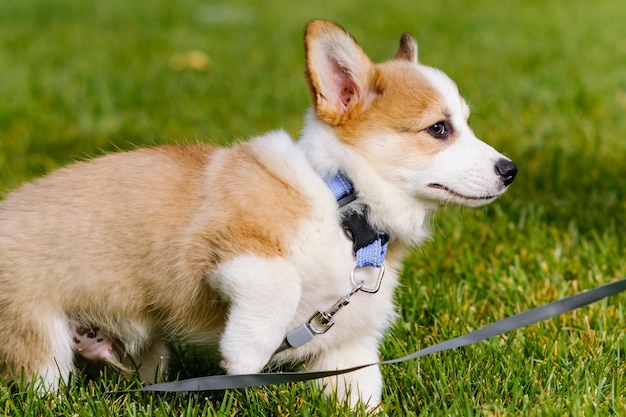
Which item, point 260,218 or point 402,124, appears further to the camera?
point 402,124

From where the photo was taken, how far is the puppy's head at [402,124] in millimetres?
2547

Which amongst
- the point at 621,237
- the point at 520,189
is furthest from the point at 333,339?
the point at 520,189

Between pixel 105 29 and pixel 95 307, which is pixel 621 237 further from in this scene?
pixel 105 29

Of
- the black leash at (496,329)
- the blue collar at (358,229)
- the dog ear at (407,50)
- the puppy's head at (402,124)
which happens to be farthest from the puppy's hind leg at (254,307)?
the dog ear at (407,50)

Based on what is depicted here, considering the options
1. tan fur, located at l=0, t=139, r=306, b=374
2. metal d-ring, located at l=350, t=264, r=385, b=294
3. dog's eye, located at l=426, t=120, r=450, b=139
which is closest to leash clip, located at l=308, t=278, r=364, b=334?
metal d-ring, located at l=350, t=264, r=385, b=294

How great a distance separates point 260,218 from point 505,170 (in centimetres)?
76

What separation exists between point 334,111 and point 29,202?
3.36 ft

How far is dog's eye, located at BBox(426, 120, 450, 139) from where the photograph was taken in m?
2.61

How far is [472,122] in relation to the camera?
571cm

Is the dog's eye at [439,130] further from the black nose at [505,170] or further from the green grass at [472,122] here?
the green grass at [472,122]

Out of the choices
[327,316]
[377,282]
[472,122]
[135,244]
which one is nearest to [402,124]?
[377,282]

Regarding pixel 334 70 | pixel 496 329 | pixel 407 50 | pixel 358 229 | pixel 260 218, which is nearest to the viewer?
pixel 496 329

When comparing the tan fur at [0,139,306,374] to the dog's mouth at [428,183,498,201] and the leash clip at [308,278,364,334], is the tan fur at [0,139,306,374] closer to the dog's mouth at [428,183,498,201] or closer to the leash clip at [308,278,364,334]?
the leash clip at [308,278,364,334]

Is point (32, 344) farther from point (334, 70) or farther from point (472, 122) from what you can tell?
point (472, 122)
